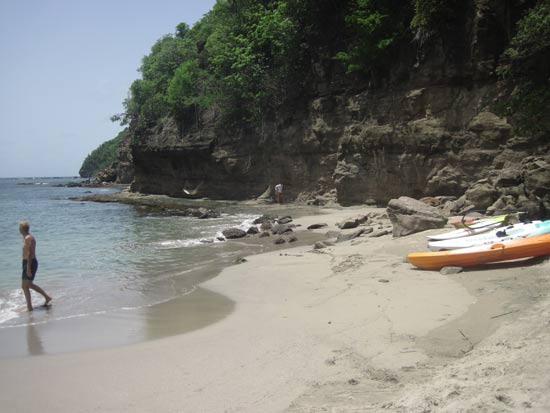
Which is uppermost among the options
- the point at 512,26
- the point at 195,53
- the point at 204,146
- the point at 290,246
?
the point at 195,53

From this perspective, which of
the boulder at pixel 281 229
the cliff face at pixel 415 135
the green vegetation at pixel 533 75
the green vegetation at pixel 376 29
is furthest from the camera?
the green vegetation at pixel 376 29

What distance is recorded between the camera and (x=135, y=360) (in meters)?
5.20

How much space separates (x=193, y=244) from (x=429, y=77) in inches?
513

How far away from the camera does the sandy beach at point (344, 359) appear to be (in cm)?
357

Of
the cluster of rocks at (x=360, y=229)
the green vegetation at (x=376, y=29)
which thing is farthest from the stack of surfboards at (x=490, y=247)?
the green vegetation at (x=376, y=29)

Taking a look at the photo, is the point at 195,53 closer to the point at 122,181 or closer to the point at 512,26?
the point at 512,26

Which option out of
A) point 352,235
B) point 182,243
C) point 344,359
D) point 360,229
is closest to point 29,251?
point 344,359

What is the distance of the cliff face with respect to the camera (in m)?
18.0

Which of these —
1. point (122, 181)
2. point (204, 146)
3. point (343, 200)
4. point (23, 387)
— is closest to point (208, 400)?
point (23, 387)

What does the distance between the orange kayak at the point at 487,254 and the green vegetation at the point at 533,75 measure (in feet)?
18.0

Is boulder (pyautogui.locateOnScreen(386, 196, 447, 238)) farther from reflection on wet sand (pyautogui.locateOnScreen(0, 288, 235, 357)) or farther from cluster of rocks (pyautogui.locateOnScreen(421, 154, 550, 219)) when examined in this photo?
reflection on wet sand (pyautogui.locateOnScreen(0, 288, 235, 357))

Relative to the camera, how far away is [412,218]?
11.4m

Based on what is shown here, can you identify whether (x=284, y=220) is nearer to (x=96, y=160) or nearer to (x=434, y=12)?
(x=434, y=12)

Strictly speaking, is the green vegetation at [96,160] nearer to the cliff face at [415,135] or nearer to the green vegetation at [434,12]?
the cliff face at [415,135]
